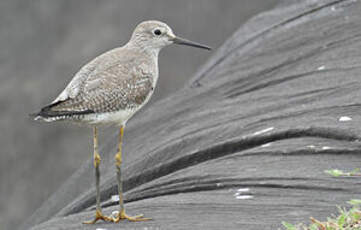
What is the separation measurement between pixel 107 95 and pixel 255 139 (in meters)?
0.66

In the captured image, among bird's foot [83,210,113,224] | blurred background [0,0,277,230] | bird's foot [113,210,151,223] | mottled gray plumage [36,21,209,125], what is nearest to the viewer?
bird's foot [113,210,151,223]

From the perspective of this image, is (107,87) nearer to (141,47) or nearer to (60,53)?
(141,47)

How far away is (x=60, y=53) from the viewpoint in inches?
403

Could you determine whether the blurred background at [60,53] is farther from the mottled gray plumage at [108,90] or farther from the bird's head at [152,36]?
A: the mottled gray plumage at [108,90]

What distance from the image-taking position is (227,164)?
10.4ft

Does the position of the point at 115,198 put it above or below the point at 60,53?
below

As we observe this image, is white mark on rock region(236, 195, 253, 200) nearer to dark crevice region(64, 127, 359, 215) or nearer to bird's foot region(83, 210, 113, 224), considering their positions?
dark crevice region(64, 127, 359, 215)

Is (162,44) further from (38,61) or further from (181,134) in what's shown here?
(38,61)

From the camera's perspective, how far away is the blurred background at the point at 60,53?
31.3 ft

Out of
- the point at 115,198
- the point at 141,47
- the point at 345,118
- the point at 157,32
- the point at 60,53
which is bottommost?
the point at 115,198

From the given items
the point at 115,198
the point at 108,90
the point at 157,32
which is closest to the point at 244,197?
the point at 108,90

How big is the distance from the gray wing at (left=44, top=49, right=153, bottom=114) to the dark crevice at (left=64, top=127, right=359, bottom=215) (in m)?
0.38

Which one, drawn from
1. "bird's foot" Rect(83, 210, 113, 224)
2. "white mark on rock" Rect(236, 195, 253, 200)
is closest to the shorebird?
"bird's foot" Rect(83, 210, 113, 224)

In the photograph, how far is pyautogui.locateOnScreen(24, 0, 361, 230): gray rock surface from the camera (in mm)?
2717
